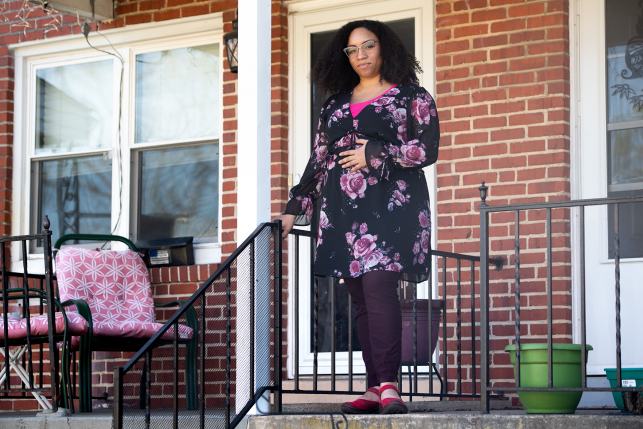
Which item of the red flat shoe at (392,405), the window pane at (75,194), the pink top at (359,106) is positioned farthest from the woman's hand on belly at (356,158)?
the window pane at (75,194)

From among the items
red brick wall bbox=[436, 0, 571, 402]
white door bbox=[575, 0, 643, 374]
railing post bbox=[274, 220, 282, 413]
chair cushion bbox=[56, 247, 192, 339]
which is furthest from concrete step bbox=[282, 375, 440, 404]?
railing post bbox=[274, 220, 282, 413]

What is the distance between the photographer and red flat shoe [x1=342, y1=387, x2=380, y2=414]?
3441 millimetres

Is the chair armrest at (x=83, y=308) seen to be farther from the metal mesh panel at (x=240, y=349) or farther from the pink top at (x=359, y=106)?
the pink top at (x=359, y=106)

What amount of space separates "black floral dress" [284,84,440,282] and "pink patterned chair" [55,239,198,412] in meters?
1.66

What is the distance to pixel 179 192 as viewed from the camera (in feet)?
19.1

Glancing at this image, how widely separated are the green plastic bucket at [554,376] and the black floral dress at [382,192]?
578mm

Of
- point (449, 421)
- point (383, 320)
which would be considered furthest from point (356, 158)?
point (449, 421)

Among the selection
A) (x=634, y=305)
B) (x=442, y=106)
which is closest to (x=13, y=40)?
(x=442, y=106)

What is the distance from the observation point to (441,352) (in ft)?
16.4

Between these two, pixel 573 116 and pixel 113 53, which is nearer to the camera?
pixel 573 116

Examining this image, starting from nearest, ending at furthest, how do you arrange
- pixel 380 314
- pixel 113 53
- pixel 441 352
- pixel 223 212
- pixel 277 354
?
pixel 380 314, pixel 277 354, pixel 441 352, pixel 223 212, pixel 113 53

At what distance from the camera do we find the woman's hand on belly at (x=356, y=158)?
3.41 meters

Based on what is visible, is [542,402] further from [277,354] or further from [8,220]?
[8,220]

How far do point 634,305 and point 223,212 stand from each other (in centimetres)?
253
